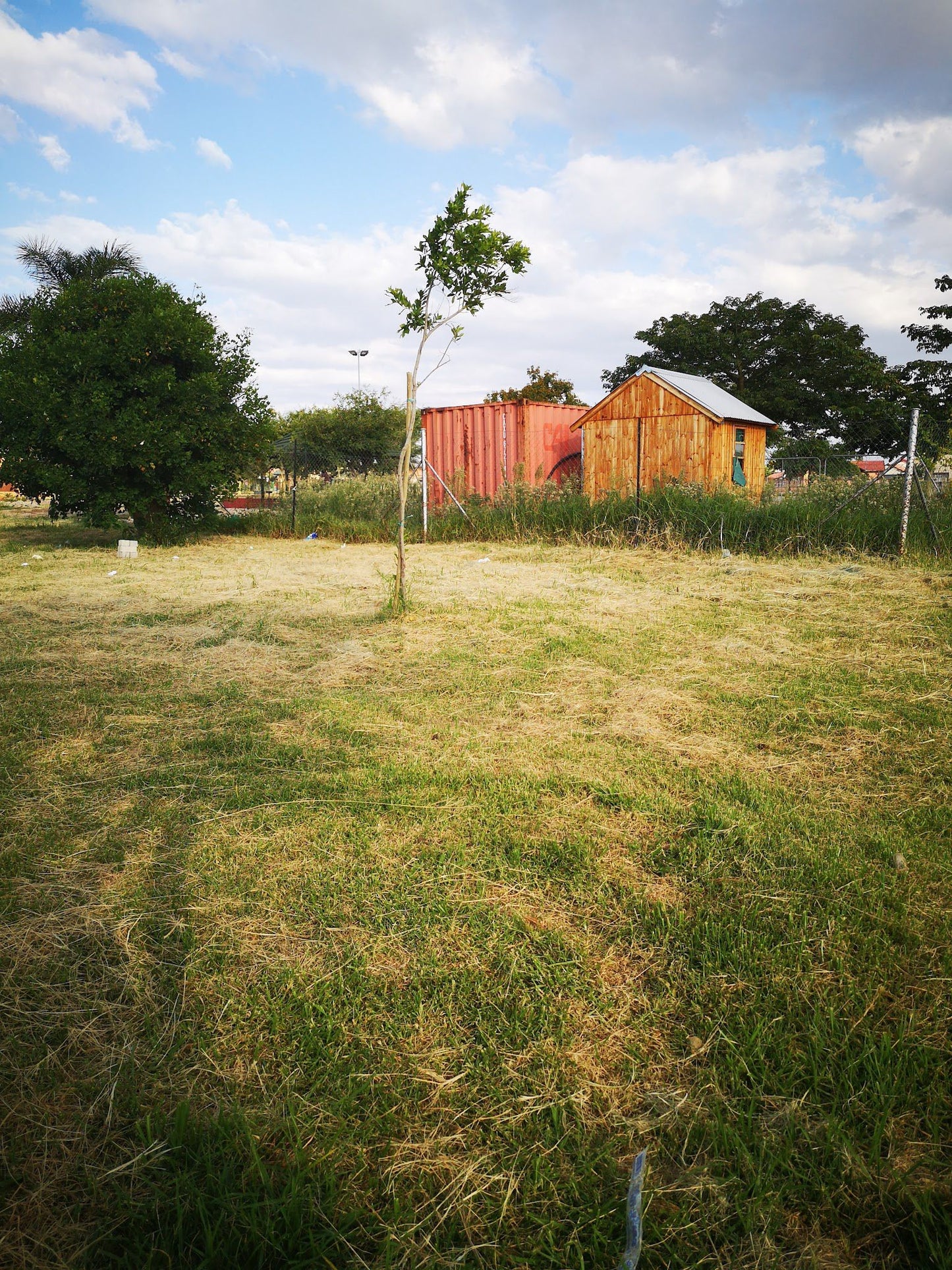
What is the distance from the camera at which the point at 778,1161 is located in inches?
53.7

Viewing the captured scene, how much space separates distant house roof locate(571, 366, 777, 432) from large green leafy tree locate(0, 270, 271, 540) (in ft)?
23.3

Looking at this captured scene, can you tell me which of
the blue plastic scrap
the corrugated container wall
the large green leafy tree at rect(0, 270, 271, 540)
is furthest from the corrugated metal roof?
the blue plastic scrap

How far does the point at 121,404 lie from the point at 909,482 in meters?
12.2

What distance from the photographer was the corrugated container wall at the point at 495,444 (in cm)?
1576

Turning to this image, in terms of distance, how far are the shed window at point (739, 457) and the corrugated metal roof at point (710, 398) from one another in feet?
0.83

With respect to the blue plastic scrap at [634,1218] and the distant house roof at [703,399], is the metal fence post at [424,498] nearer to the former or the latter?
the distant house roof at [703,399]

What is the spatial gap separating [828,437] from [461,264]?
32.0 m

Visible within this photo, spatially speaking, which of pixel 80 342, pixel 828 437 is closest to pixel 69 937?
pixel 80 342

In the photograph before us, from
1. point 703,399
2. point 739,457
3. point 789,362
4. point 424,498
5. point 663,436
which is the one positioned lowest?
point 424,498

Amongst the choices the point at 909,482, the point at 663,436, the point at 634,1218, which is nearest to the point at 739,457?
the point at 663,436

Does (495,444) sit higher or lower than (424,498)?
higher

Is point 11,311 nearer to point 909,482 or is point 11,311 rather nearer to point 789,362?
point 909,482

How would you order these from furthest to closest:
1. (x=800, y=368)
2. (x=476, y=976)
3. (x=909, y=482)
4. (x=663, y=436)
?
(x=800, y=368), (x=663, y=436), (x=909, y=482), (x=476, y=976)

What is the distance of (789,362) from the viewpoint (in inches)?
1367
